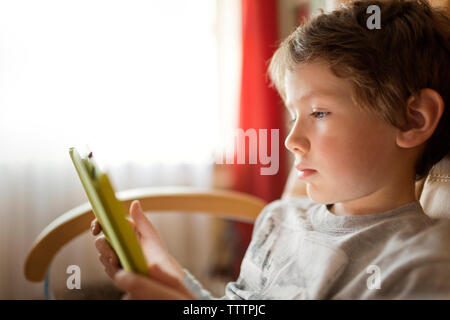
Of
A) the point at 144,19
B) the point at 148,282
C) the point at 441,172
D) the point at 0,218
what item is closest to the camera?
the point at 148,282

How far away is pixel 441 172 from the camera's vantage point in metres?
0.69

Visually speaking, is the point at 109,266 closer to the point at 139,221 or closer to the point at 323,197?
the point at 139,221

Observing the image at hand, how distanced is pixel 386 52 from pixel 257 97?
1.17m

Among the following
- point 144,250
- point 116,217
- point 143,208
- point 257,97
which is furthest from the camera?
point 257,97

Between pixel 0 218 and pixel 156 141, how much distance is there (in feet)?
2.08

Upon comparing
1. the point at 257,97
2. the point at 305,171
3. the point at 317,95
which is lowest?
the point at 305,171

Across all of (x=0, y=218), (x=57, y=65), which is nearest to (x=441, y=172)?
(x=57, y=65)

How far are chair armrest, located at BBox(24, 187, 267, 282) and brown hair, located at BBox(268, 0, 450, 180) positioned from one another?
18.0 inches

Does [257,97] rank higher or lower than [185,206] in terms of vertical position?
higher

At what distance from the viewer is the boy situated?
53cm

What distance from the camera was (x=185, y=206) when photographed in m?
0.96

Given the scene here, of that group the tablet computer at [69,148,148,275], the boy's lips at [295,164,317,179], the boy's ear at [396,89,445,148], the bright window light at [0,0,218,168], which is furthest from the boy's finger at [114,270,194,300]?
the bright window light at [0,0,218,168]

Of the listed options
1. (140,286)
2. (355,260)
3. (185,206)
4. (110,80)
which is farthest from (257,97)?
(140,286)
